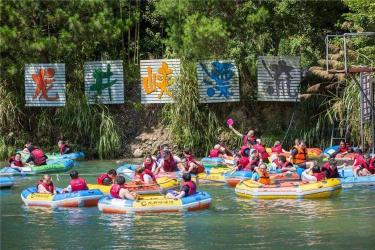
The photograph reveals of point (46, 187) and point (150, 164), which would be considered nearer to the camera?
→ point (46, 187)

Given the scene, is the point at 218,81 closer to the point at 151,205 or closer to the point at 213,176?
the point at 213,176

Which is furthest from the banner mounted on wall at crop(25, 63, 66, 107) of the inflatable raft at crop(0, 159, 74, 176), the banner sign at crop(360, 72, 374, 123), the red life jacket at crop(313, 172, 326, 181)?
the red life jacket at crop(313, 172, 326, 181)

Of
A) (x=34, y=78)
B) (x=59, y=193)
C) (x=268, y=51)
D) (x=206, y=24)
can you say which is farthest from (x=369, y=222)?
(x=34, y=78)

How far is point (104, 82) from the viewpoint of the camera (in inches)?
1168

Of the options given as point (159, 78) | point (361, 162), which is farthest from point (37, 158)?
point (361, 162)

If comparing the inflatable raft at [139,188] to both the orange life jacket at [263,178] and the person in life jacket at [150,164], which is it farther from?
the orange life jacket at [263,178]

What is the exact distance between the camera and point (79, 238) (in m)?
16.0

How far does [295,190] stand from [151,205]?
12.1ft

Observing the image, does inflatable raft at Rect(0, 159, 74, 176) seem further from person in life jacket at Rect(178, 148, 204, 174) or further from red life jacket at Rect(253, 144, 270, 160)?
red life jacket at Rect(253, 144, 270, 160)

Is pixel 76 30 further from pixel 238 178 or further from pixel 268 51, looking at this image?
pixel 238 178

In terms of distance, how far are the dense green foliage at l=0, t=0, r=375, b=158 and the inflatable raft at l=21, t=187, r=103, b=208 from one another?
9.43m

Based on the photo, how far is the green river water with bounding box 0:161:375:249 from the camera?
1527 centimetres

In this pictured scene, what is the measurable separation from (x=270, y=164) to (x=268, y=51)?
746 centimetres

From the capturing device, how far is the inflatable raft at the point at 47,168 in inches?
974
